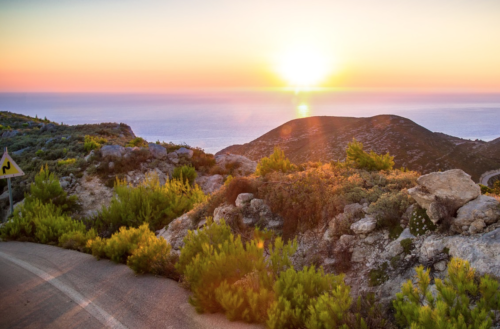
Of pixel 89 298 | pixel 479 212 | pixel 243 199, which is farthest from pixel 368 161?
pixel 89 298

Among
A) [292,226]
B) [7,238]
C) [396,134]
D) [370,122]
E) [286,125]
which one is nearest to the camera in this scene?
[292,226]

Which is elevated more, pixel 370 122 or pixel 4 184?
pixel 370 122

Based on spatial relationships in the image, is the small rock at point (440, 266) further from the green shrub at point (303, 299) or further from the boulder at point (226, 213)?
the boulder at point (226, 213)

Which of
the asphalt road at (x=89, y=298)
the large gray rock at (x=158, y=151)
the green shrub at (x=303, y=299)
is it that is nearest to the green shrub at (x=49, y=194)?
the asphalt road at (x=89, y=298)

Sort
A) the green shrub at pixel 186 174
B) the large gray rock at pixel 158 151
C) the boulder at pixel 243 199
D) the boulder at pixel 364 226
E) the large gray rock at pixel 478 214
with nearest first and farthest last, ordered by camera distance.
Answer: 1. the large gray rock at pixel 478 214
2. the boulder at pixel 364 226
3. the boulder at pixel 243 199
4. the green shrub at pixel 186 174
5. the large gray rock at pixel 158 151

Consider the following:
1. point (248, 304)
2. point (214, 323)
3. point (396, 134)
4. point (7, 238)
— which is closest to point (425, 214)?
point (248, 304)

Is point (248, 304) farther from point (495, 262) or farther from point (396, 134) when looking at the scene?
point (396, 134)

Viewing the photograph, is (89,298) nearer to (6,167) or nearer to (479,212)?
(479,212)

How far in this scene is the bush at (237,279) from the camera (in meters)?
4.38

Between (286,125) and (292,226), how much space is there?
3197 centimetres

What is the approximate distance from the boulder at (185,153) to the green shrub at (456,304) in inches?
644

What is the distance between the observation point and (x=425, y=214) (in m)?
5.34

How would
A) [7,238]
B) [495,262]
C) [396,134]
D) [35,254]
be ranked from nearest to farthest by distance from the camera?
1. [495,262]
2. [35,254]
3. [7,238]
4. [396,134]

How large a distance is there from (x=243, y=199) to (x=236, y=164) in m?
11.0
